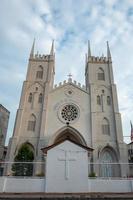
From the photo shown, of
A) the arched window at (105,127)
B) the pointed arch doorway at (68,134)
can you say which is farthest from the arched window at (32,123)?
the arched window at (105,127)

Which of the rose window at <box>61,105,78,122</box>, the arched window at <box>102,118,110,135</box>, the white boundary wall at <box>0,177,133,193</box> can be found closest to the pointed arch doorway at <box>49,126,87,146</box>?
the rose window at <box>61,105,78,122</box>

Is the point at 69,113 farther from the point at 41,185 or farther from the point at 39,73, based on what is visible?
the point at 41,185

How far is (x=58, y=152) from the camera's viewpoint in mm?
10453

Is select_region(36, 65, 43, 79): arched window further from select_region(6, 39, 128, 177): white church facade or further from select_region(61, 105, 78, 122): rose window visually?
select_region(61, 105, 78, 122): rose window

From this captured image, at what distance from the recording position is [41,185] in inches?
390

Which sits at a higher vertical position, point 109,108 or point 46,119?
point 109,108

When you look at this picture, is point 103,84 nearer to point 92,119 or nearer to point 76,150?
point 92,119

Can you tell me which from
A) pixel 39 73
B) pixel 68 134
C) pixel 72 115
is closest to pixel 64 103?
pixel 72 115

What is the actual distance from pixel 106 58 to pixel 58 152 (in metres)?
29.0

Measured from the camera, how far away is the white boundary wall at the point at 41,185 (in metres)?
9.84

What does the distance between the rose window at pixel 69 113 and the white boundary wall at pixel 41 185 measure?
17685 mm

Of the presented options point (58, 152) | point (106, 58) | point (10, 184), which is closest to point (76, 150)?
point (58, 152)

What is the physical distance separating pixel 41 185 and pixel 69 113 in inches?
739

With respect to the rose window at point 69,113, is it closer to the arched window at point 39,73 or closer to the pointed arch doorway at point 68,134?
the pointed arch doorway at point 68,134
